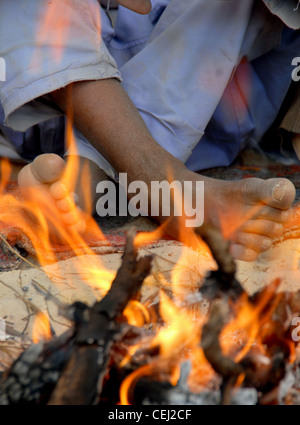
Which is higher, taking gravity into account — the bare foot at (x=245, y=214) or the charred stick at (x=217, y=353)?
the charred stick at (x=217, y=353)

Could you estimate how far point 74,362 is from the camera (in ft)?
2.96

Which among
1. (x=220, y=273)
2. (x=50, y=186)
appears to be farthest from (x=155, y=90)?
(x=220, y=273)

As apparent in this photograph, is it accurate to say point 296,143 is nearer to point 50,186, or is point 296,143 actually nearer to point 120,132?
point 120,132

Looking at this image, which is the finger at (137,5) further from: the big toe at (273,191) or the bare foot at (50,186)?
the big toe at (273,191)

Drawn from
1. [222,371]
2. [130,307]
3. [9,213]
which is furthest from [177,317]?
[9,213]

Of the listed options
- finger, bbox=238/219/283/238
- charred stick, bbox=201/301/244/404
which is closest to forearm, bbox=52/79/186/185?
finger, bbox=238/219/283/238

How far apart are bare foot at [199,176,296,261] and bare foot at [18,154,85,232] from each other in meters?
0.41

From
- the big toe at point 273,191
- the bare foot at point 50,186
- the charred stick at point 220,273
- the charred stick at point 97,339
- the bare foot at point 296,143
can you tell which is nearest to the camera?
the charred stick at point 97,339

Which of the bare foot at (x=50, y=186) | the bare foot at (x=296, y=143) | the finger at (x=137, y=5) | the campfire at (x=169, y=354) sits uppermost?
the finger at (x=137, y=5)

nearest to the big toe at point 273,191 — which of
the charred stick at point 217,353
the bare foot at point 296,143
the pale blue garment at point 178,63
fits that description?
the pale blue garment at point 178,63

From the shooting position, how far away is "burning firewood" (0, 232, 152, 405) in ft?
2.89

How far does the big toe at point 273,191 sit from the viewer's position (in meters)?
1.45

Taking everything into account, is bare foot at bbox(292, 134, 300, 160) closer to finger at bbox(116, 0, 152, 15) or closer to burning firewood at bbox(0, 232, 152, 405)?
finger at bbox(116, 0, 152, 15)

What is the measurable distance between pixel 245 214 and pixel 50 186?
23.2 inches
